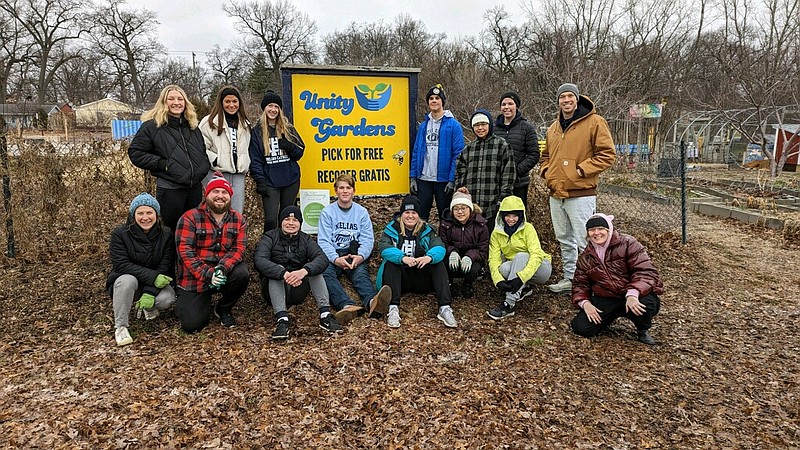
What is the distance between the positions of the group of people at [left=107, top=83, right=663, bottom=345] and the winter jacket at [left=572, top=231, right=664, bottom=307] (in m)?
0.01

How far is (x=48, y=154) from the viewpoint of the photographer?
573cm

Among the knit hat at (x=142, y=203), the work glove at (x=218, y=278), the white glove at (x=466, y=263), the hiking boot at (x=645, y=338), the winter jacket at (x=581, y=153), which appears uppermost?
the winter jacket at (x=581, y=153)

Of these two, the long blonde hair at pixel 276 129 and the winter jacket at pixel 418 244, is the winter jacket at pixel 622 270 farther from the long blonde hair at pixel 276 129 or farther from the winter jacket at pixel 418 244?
the long blonde hair at pixel 276 129

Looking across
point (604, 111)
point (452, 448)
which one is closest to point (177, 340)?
point (452, 448)

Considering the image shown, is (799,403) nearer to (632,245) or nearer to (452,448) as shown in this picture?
(632,245)

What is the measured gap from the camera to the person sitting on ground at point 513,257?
14.9 ft

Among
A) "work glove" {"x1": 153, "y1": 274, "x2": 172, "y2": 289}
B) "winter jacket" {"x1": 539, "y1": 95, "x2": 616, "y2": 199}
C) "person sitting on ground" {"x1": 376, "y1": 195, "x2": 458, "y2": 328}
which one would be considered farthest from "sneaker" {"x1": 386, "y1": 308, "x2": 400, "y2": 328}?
"winter jacket" {"x1": 539, "y1": 95, "x2": 616, "y2": 199}

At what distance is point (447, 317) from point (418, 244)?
727 millimetres

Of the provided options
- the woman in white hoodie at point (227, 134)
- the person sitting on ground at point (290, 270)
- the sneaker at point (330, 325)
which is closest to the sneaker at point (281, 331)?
the person sitting on ground at point (290, 270)

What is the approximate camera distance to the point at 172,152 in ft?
14.4

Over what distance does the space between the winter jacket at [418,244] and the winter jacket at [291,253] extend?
54 cm

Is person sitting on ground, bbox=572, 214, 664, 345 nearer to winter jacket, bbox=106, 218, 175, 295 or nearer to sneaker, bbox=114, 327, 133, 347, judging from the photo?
winter jacket, bbox=106, 218, 175, 295

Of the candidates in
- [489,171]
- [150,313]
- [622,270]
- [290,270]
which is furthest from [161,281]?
[622,270]

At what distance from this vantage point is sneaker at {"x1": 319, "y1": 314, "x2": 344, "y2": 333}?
13.6 ft
